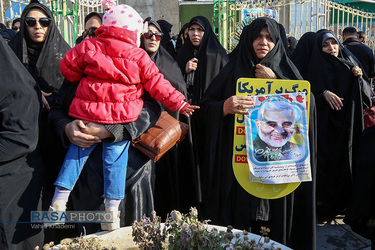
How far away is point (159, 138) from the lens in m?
2.35

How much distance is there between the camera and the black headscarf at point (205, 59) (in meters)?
4.11

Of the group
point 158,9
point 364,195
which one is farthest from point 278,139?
point 158,9

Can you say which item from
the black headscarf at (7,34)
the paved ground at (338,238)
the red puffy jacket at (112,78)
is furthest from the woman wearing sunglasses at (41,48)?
the black headscarf at (7,34)

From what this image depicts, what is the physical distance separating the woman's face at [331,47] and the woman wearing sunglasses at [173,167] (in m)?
1.71

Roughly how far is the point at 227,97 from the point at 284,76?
17.2 inches

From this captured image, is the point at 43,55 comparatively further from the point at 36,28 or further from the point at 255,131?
the point at 255,131

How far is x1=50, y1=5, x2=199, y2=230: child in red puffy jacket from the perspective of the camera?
2.23m

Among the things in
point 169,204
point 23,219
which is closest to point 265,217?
point 169,204

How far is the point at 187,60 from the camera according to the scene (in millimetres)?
4309

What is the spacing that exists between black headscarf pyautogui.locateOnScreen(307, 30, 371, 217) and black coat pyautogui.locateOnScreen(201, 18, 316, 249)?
1.46 metres

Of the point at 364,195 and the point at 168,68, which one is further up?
the point at 168,68

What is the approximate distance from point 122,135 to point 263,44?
3.90ft

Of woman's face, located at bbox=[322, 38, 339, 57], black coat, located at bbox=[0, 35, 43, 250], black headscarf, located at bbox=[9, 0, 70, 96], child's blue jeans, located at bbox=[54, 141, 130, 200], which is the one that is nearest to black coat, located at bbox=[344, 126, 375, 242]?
woman's face, located at bbox=[322, 38, 339, 57]

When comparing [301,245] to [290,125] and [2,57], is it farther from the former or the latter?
[2,57]
